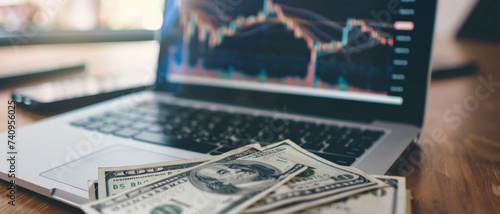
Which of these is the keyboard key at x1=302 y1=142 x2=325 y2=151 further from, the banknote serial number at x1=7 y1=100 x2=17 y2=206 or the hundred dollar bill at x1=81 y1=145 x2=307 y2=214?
the banknote serial number at x1=7 y1=100 x2=17 y2=206

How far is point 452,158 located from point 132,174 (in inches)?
17.0

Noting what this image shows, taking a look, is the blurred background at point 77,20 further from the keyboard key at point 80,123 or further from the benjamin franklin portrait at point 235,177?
the benjamin franklin portrait at point 235,177

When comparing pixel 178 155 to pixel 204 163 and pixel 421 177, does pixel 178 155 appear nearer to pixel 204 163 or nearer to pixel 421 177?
pixel 204 163

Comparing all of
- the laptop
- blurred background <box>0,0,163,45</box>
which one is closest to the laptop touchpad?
the laptop

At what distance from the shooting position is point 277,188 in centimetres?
35

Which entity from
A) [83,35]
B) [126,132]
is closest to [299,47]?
[126,132]

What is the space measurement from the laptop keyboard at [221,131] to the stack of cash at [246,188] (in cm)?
7

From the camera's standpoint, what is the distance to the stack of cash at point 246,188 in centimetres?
33

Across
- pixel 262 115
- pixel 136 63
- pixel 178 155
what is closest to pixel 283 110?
pixel 262 115

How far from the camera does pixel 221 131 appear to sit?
0.57m

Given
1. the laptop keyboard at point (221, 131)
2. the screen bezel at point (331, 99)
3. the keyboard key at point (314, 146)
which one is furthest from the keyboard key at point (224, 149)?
the screen bezel at point (331, 99)

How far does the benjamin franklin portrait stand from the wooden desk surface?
13 cm

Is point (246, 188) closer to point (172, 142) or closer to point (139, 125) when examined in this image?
point (172, 142)

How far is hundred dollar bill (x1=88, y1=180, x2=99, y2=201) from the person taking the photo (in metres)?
0.36
